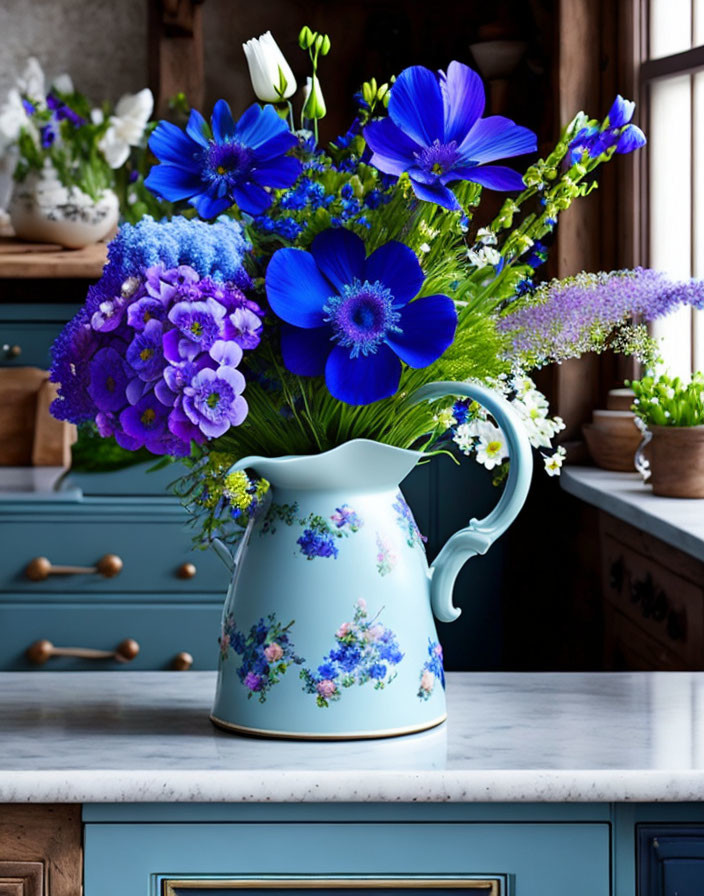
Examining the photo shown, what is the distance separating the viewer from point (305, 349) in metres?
0.93

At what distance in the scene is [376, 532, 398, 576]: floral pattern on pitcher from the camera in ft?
3.20

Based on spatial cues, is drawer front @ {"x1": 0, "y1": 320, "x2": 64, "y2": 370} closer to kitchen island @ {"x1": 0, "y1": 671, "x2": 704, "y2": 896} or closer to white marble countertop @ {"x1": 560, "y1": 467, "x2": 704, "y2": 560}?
white marble countertop @ {"x1": 560, "y1": 467, "x2": 704, "y2": 560}

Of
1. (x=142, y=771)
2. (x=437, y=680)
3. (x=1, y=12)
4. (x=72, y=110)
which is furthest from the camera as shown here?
(x=1, y=12)

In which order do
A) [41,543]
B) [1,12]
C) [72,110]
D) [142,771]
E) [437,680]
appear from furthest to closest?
[1,12]
[72,110]
[41,543]
[437,680]
[142,771]

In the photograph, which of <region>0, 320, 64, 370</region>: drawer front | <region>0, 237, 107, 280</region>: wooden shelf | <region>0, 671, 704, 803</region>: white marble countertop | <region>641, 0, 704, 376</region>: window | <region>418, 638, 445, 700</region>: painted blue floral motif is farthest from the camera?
<region>0, 320, 64, 370</region>: drawer front

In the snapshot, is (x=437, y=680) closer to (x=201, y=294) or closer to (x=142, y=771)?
(x=142, y=771)

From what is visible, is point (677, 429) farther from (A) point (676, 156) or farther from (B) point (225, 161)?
(B) point (225, 161)

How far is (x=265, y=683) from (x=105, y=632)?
1.74 metres

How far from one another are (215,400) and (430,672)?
0.92 ft

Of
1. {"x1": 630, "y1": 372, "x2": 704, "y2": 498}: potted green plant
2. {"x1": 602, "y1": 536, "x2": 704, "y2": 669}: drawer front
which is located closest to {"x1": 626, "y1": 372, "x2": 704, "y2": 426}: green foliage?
{"x1": 630, "y1": 372, "x2": 704, "y2": 498}: potted green plant

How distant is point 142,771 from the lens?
2.93ft

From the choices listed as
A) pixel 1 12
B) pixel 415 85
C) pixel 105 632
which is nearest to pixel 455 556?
pixel 415 85

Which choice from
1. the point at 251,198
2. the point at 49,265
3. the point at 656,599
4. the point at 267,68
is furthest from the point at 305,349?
the point at 49,265

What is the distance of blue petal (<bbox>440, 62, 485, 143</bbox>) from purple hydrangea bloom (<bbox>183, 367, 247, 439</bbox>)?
0.24 meters
